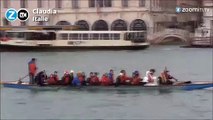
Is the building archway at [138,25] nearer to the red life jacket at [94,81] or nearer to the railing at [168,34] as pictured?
the railing at [168,34]

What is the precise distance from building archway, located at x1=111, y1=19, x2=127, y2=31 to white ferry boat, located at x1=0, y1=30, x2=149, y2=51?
27.8ft

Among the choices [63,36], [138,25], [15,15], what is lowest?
[63,36]

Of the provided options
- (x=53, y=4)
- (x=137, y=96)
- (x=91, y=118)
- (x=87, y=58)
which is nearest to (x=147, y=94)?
(x=137, y=96)

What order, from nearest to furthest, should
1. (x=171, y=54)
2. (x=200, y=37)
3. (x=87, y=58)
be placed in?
1. (x=87, y=58)
2. (x=171, y=54)
3. (x=200, y=37)

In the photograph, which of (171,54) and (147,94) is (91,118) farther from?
(171,54)

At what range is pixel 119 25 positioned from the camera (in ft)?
169

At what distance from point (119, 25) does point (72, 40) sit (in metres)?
9.93

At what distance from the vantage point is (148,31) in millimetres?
50688

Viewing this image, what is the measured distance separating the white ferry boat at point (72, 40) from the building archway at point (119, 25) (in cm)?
848

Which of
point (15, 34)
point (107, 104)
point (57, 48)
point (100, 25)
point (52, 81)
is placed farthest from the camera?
point (100, 25)

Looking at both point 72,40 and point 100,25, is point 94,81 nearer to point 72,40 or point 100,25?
point 72,40

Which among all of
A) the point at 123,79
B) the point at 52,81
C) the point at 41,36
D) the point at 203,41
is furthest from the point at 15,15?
the point at 203,41

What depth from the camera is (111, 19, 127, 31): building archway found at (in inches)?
2015

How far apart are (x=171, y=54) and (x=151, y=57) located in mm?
3052
